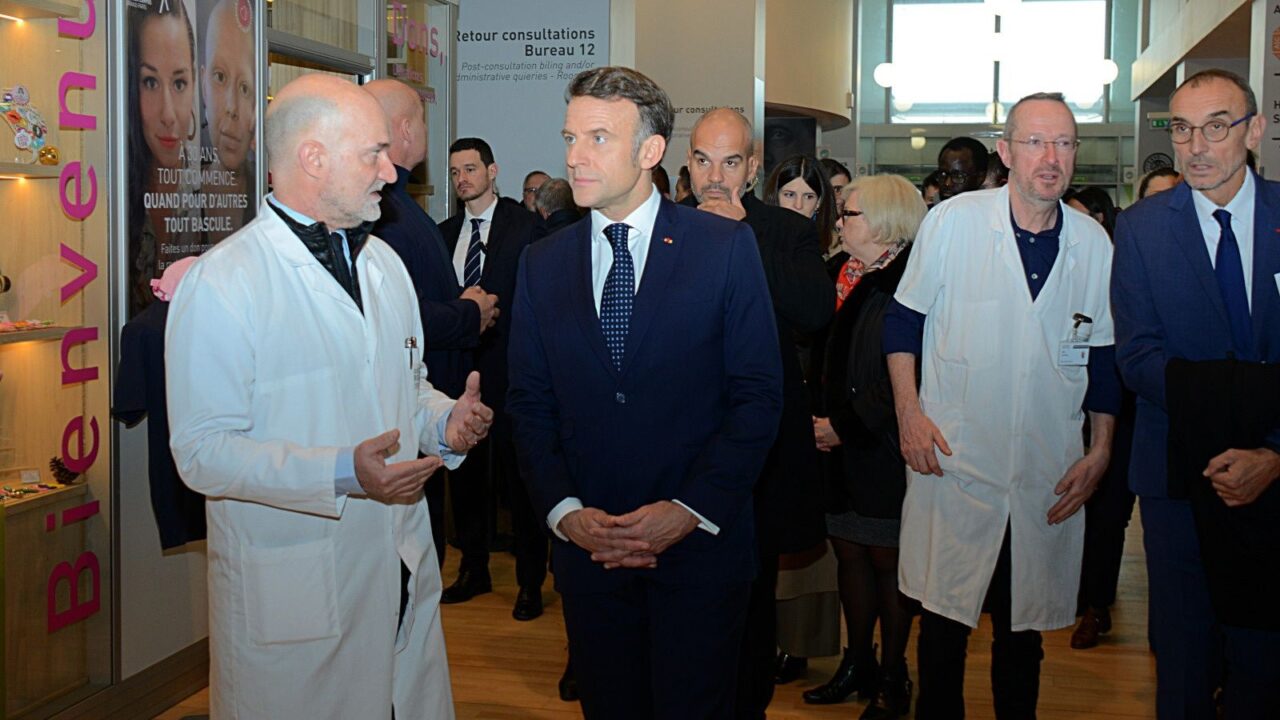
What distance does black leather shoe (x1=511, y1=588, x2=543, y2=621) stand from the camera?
5512mm

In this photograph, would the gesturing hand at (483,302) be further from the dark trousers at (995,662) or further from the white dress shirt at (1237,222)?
the white dress shirt at (1237,222)

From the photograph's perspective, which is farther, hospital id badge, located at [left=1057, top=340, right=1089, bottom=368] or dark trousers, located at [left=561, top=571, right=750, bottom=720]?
hospital id badge, located at [left=1057, top=340, right=1089, bottom=368]

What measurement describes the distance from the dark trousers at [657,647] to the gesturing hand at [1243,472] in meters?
1.23

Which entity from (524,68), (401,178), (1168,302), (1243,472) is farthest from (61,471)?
(524,68)

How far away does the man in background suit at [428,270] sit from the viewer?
3.88 meters

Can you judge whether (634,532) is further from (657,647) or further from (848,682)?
(848,682)

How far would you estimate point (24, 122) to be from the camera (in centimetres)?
375

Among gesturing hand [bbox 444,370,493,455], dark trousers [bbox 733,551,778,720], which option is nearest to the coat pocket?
gesturing hand [bbox 444,370,493,455]

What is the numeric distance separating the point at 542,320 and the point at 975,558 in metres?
1.49

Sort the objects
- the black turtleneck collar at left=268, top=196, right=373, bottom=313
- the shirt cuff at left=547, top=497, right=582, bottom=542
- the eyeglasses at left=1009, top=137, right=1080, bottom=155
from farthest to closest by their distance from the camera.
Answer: the eyeglasses at left=1009, top=137, right=1080, bottom=155
the shirt cuff at left=547, top=497, right=582, bottom=542
the black turtleneck collar at left=268, top=196, right=373, bottom=313

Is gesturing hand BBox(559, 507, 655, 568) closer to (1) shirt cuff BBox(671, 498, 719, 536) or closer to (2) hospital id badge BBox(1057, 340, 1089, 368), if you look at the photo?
(1) shirt cuff BBox(671, 498, 719, 536)

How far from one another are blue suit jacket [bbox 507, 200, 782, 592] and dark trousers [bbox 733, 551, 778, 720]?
31.8 inches

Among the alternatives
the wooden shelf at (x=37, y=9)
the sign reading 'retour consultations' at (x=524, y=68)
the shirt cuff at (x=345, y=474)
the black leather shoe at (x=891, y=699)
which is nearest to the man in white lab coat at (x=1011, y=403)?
the black leather shoe at (x=891, y=699)

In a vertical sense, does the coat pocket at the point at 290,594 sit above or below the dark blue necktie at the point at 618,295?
below
